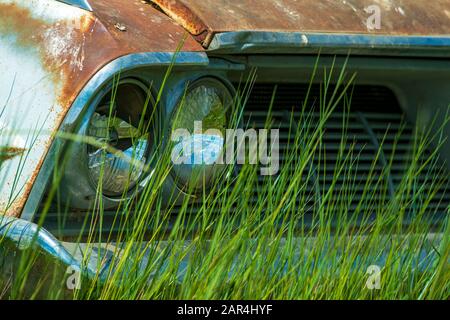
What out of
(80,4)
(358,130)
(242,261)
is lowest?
(358,130)

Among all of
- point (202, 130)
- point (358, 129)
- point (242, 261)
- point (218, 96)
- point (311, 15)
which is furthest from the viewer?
point (358, 129)

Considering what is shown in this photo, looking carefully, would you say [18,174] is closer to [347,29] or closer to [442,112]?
[347,29]

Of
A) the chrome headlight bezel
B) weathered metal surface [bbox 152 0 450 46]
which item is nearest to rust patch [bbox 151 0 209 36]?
weathered metal surface [bbox 152 0 450 46]

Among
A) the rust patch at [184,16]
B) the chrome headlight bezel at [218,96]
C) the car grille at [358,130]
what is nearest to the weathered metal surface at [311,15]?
the rust patch at [184,16]

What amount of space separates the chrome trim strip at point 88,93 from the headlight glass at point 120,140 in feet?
0.21

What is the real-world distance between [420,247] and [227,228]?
0.53 meters

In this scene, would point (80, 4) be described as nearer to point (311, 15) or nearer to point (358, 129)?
point (311, 15)

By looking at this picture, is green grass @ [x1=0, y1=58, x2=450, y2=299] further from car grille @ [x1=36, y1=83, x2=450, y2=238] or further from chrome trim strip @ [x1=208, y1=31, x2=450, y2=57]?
car grille @ [x1=36, y1=83, x2=450, y2=238]

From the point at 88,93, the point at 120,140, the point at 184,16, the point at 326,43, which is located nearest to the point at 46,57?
the point at 88,93

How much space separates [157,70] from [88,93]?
238 mm

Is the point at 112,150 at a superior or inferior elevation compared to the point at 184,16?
inferior

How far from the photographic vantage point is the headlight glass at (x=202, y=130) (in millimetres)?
2783

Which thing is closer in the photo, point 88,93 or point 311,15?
point 88,93

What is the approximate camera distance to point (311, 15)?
3.12 m
